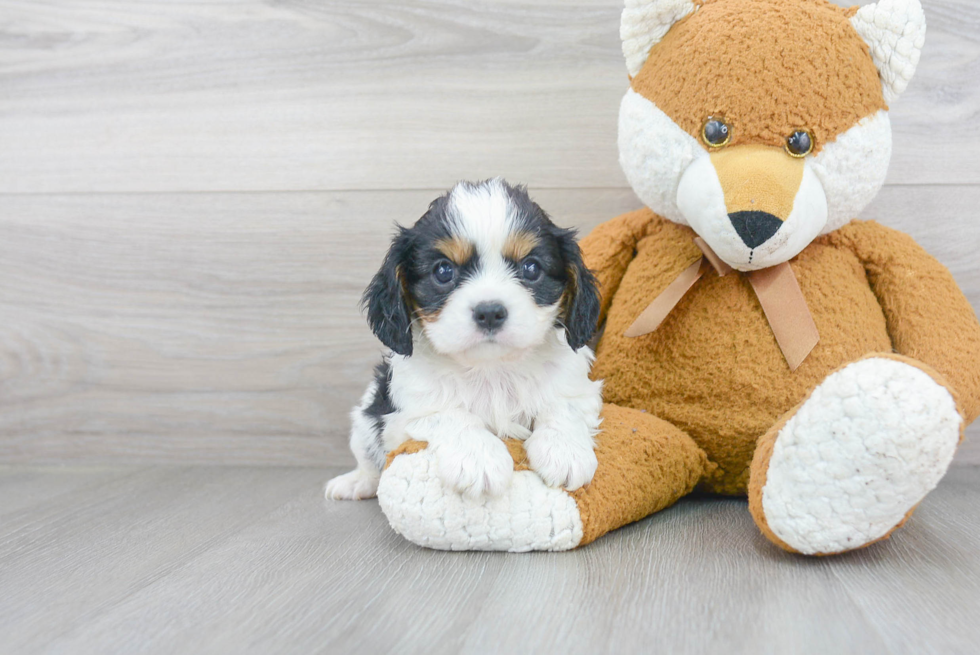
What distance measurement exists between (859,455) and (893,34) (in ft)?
2.77

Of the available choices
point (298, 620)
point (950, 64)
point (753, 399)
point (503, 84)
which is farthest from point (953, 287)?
point (298, 620)

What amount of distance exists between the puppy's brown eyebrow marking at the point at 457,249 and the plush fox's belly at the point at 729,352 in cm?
49

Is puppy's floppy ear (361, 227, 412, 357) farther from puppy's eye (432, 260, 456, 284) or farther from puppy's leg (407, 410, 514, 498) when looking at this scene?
puppy's leg (407, 410, 514, 498)

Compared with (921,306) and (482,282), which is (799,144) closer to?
(921,306)

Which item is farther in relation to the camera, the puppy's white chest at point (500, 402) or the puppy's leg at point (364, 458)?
the puppy's leg at point (364, 458)

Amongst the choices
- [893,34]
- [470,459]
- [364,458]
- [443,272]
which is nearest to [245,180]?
[364,458]

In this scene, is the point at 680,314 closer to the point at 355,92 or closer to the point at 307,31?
the point at 355,92

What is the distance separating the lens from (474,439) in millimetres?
1408

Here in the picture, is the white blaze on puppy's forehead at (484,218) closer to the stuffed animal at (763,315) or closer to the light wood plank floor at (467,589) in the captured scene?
the stuffed animal at (763,315)

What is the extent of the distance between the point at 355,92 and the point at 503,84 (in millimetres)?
415

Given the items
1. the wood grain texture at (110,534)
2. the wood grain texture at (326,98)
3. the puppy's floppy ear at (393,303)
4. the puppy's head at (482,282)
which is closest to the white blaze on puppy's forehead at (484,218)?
the puppy's head at (482,282)

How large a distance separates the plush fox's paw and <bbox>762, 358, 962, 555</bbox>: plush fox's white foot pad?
3.19 ft

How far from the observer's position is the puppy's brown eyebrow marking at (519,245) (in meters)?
1.47

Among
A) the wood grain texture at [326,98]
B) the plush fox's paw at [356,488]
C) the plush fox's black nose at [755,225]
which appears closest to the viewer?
the plush fox's black nose at [755,225]
